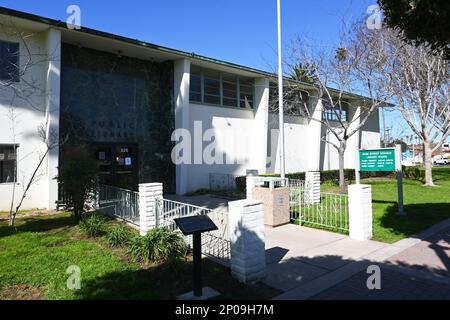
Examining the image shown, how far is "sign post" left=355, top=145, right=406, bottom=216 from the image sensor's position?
31.2 feet

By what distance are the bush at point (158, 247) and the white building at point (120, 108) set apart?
4958mm

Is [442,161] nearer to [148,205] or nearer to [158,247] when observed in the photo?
[148,205]

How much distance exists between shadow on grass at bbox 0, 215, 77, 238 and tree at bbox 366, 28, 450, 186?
1450cm

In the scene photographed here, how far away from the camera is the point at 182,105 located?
51.1 ft

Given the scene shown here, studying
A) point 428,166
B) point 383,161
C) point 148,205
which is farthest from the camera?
point 428,166

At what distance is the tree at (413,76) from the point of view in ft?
51.8

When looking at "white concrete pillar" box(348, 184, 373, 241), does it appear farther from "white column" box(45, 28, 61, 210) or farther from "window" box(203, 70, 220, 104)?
"window" box(203, 70, 220, 104)

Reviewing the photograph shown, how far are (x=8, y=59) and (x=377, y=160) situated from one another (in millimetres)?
12325

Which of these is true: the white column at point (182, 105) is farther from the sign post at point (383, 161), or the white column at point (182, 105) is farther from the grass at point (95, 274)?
the grass at point (95, 274)

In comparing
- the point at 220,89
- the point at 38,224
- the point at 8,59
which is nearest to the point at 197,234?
the point at 38,224

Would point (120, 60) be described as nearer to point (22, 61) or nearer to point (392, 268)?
point (22, 61)

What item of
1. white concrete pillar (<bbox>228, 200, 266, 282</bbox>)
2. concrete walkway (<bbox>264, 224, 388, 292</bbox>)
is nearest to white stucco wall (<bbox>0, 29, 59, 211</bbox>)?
concrete walkway (<bbox>264, 224, 388, 292</bbox>)

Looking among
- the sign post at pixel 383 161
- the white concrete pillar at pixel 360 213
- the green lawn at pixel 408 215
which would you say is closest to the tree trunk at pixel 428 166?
the green lawn at pixel 408 215
